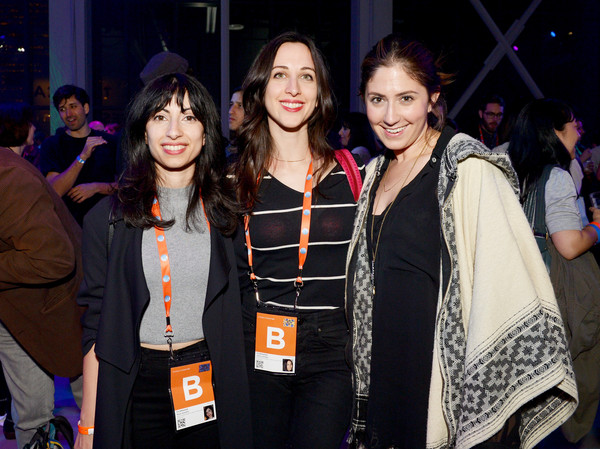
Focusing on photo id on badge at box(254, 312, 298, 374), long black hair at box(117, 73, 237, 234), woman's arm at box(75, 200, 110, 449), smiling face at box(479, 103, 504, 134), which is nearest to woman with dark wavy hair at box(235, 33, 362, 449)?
photo id on badge at box(254, 312, 298, 374)

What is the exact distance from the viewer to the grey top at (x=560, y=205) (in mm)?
2855

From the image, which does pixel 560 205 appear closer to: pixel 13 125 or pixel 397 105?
pixel 397 105

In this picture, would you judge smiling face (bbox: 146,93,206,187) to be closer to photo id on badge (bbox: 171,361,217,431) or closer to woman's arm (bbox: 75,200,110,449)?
woman's arm (bbox: 75,200,110,449)

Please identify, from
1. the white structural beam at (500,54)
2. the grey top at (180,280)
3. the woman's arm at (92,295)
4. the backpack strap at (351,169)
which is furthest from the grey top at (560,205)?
the white structural beam at (500,54)

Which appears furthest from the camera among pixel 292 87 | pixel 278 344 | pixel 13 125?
pixel 13 125

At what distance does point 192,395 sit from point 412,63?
126 cm

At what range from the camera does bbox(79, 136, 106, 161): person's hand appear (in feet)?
14.2

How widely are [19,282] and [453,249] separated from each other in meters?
1.74

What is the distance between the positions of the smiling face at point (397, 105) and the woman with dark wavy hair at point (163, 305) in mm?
562

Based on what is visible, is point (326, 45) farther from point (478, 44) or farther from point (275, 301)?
point (275, 301)

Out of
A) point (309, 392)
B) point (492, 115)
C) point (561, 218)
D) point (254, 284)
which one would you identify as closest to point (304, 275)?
point (254, 284)

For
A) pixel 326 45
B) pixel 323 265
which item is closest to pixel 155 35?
pixel 326 45

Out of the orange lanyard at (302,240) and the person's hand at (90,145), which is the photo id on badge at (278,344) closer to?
the orange lanyard at (302,240)

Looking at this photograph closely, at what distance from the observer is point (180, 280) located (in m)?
1.89
